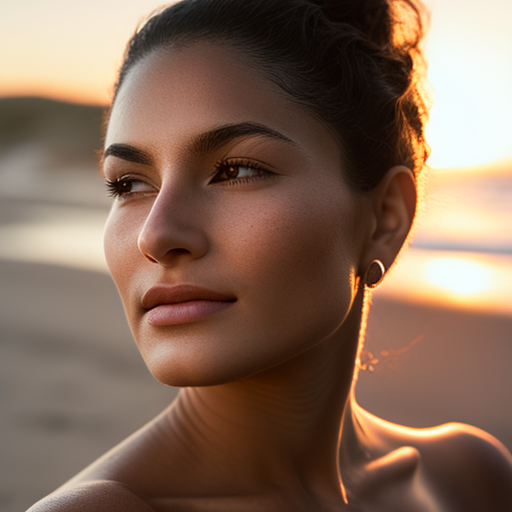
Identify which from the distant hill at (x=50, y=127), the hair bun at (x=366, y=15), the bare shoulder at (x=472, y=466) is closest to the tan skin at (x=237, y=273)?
the hair bun at (x=366, y=15)

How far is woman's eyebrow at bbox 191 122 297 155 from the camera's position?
4.73 ft

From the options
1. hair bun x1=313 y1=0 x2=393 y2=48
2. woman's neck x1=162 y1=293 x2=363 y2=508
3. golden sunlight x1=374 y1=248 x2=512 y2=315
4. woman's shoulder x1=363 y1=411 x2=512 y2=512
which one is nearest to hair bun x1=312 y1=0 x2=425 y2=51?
hair bun x1=313 y1=0 x2=393 y2=48

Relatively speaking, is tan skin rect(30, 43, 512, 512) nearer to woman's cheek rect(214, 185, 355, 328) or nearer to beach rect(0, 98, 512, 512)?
woman's cheek rect(214, 185, 355, 328)

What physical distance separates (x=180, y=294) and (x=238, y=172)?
35 centimetres

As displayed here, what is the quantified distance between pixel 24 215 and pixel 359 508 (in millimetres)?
12434

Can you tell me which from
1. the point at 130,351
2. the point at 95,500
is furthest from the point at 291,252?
the point at 130,351

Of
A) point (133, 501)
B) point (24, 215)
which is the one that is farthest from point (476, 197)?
point (133, 501)

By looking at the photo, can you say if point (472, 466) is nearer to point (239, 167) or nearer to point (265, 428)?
point (265, 428)

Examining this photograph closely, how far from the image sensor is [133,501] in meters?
1.37

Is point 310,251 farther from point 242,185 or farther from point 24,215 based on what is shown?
point 24,215

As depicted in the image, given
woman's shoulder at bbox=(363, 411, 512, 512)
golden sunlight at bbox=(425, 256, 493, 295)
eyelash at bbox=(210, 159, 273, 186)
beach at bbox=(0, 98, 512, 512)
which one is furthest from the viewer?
golden sunlight at bbox=(425, 256, 493, 295)

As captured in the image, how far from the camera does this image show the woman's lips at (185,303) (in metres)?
1.37

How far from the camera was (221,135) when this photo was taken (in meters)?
1.45

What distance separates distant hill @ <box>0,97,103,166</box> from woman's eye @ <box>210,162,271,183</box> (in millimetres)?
23279
